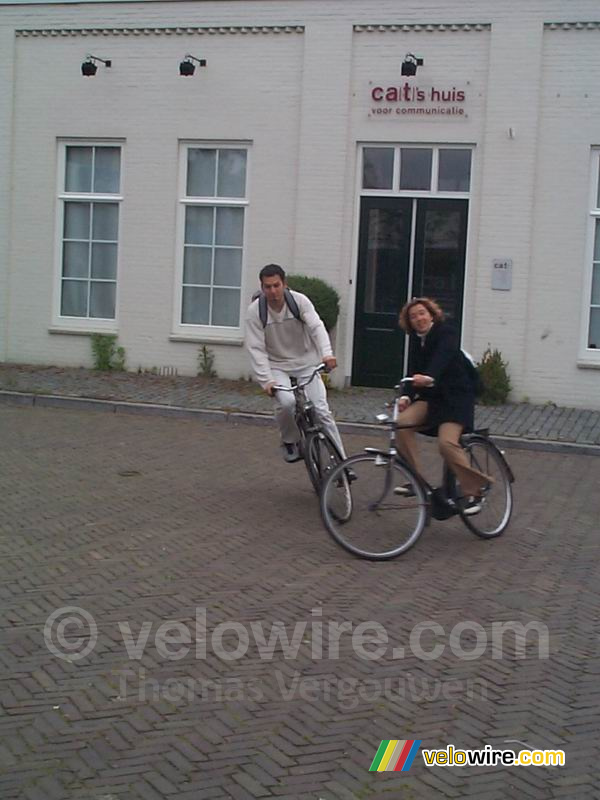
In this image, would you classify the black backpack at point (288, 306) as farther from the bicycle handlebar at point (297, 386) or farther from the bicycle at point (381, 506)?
the bicycle at point (381, 506)

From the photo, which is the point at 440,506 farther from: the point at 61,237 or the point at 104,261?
the point at 61,237

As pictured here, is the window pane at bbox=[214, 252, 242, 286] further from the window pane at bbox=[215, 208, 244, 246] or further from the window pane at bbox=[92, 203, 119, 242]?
the window pane at bbox=[92, 203, 119, 242]

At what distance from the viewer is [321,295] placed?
47.1ft

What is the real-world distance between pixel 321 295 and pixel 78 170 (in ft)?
15.1

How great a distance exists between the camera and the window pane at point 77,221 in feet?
53.4

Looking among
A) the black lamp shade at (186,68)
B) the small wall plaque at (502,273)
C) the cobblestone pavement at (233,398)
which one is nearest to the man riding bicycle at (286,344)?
the cobblestone pavement at (233,398)

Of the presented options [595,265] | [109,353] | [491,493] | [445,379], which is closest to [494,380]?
[595,265]

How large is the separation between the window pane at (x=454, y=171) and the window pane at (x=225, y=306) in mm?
3414

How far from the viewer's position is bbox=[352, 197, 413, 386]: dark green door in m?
14.8

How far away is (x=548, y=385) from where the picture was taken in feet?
47.1

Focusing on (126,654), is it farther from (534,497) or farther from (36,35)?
(36,35)

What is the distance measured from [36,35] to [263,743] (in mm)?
14329

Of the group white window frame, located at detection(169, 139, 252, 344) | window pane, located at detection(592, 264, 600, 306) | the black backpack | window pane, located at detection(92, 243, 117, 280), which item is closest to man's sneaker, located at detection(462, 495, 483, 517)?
the black backpack

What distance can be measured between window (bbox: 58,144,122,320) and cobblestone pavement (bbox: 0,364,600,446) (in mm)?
1144
